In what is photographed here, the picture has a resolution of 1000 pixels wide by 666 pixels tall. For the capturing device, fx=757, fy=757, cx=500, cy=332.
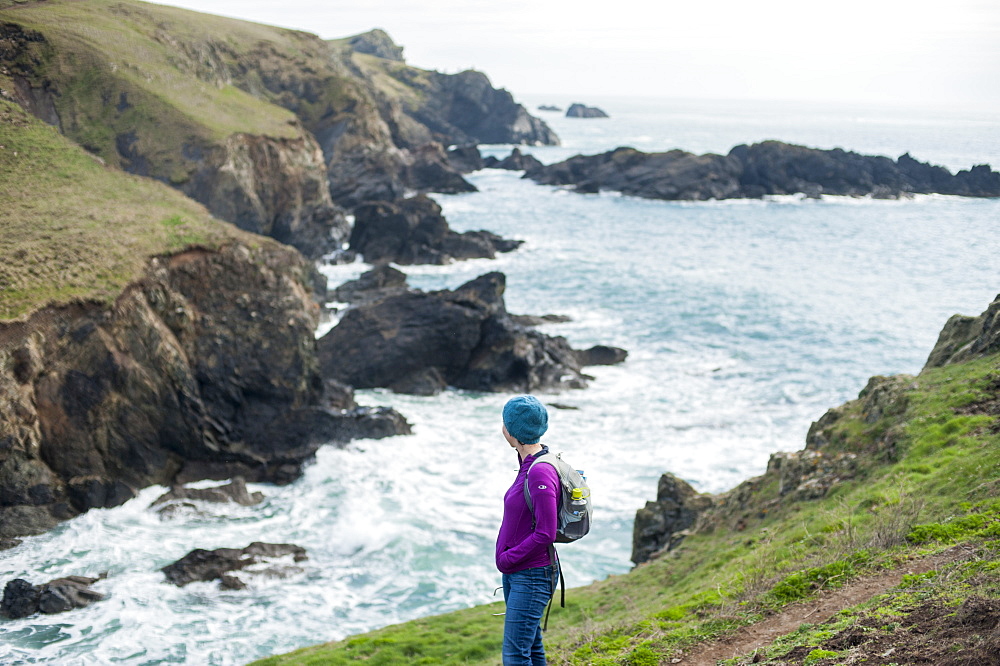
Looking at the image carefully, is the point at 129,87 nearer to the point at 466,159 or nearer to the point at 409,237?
the point at 409,237

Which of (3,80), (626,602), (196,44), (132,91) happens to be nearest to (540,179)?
(196,44)

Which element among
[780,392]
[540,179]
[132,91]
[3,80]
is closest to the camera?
[780,392]

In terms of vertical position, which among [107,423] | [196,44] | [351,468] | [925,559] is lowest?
[351,468]

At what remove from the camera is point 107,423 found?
65.2 ft

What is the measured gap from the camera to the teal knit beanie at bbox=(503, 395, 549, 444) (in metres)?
6.06

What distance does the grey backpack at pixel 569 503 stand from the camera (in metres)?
5.86

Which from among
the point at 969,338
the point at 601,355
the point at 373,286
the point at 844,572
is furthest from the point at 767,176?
the point at 844,572

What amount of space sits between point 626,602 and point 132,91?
149 ft

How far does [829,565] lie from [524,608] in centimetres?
502

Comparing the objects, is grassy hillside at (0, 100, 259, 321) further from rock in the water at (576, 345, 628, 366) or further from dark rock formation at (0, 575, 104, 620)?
rock in the water at (576, 345, 628, 366)

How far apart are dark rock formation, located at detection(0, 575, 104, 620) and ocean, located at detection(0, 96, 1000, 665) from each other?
0.85 ft

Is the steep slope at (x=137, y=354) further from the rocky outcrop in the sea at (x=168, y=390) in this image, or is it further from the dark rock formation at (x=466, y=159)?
the dark rock formation at (x=466, y=159)

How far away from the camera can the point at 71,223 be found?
80.5ft

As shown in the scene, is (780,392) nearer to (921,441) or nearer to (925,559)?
(921,441)
